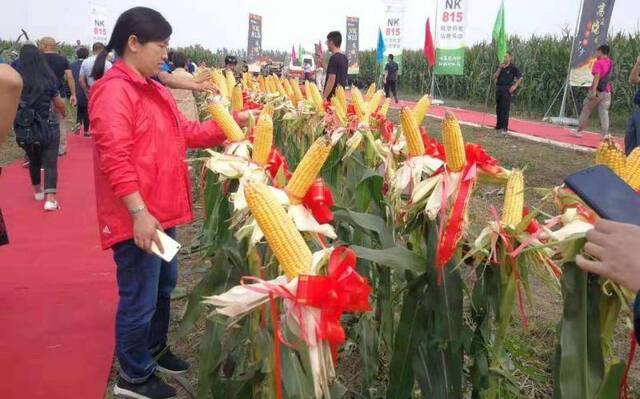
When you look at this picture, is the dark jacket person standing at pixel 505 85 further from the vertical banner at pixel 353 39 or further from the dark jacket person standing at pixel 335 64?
the vertical banner at pixel 353 39

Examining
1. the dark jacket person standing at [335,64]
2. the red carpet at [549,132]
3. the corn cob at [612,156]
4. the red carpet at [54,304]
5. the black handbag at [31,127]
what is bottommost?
the red carpet at [54,304]

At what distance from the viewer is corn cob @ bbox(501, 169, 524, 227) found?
1.61 metres

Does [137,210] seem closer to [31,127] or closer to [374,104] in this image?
[374,104]

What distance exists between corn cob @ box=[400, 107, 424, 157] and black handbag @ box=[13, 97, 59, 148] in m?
4.29

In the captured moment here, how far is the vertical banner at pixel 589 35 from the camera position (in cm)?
1154

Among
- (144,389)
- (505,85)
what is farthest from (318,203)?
(505,85)

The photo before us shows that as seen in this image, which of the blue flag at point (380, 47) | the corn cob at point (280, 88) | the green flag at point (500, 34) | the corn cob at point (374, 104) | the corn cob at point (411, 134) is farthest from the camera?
the blue flag at point (380, 47)

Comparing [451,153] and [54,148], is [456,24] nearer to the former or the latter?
[54,148]

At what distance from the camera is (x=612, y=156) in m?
1.55

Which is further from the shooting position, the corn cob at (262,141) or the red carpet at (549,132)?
the red carpet at (549,132)

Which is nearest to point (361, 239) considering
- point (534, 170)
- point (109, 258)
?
point (109, 258)

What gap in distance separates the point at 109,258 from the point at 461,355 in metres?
3.28

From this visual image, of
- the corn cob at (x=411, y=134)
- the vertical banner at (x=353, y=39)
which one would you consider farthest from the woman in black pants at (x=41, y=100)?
the vertical banner at (x=353, y=39)

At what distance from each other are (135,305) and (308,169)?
1123mm
